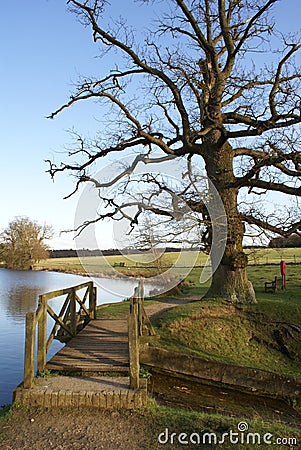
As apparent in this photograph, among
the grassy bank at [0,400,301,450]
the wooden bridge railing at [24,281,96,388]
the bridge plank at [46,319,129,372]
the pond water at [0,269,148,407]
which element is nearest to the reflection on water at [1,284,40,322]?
the pond water at [0,269,148,407]

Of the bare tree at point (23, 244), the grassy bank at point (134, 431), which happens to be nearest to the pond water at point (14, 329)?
the grassy bank at point (134, 431)

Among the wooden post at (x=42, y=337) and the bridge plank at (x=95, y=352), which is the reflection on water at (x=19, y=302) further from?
the wooden post at (x=42, y=337)

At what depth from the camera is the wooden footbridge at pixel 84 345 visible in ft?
21.8

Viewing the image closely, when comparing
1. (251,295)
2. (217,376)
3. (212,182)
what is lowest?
(217,376)

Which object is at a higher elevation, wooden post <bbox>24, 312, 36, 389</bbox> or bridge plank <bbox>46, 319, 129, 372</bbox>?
wooden post <bbox>24, 312, 36, 389</bbox>

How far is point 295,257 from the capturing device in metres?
39.2

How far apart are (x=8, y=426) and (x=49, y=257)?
190 ft

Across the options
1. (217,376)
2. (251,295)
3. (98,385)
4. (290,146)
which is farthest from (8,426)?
(290,146)

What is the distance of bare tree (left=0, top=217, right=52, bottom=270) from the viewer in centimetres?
5516

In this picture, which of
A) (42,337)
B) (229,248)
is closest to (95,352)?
(42,337)

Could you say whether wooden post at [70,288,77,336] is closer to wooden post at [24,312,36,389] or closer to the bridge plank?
the bridge plank

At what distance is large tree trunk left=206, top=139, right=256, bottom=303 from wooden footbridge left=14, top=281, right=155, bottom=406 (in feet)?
11.1

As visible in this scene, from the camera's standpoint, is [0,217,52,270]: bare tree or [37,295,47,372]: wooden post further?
[0,217,52,270]: bare tree

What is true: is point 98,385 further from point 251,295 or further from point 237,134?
point 237,134
